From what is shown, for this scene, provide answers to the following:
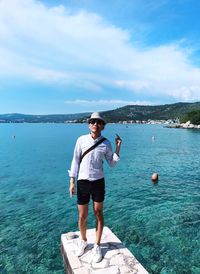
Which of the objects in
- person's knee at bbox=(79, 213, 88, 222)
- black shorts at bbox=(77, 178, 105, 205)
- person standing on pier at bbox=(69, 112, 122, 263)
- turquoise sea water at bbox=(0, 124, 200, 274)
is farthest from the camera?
turquoise sea water at bbox=(0, 124, 200, 274)

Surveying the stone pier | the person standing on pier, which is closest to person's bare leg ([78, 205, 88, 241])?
the person standing on pier

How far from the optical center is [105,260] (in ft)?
29.1

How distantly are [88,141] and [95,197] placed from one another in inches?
69.8

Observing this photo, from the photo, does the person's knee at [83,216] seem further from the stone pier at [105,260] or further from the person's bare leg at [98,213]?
the stone pier at [105,260]

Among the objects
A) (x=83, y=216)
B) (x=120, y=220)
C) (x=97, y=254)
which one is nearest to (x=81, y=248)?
(x=97, y=254)

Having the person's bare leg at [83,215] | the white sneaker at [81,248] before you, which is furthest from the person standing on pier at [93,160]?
the white sneaker at [81,248]

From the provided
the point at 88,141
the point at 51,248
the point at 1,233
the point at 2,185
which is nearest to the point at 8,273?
the point at 51,248

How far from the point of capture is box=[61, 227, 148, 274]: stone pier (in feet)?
27.5

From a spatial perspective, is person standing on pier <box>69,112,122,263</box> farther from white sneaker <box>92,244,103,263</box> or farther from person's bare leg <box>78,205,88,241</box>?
white sneaker <box>92,244,103,263</box>

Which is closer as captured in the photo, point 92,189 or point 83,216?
point 92,189

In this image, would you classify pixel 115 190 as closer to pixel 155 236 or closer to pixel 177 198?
pixel 177 198

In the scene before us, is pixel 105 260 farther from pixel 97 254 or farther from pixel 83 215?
pixel 83 215

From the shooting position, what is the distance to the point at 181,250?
13.5 m

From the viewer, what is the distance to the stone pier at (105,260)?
329 inches
